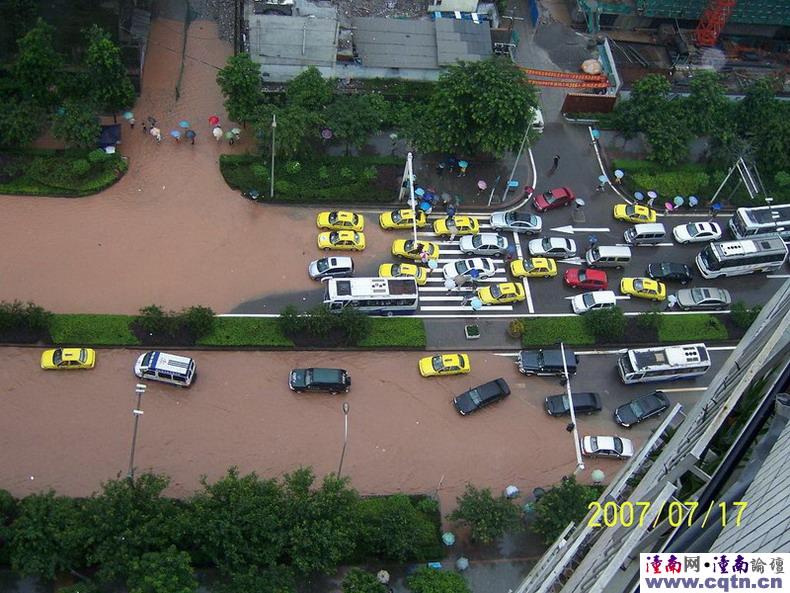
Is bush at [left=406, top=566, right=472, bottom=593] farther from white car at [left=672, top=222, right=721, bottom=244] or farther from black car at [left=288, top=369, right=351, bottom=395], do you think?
white car at [left=672, top=222, right=721, bottom=244]

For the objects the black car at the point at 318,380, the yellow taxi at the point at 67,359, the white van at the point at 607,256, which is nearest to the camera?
the yellow taxi at the point at 67,359

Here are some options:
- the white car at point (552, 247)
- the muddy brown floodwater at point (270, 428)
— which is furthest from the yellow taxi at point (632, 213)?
the muddy brown floodwater at point (270, 428)

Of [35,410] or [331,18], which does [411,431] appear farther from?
[331,18]

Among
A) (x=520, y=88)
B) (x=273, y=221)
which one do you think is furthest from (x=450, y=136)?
(x=273, y=221)

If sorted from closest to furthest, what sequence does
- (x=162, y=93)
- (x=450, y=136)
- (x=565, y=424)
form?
(x=565, y=424)
(x=450, y=136)
(x=162, y=93)

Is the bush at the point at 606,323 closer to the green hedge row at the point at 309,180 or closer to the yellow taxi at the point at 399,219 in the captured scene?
the yellow taxi at the point at 399,219

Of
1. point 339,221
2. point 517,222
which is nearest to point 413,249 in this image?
point 339,221
